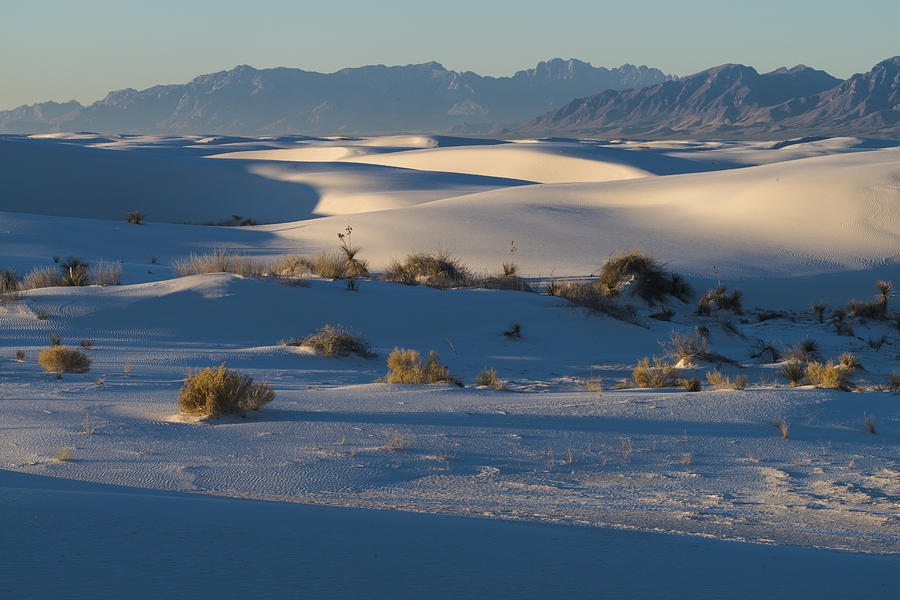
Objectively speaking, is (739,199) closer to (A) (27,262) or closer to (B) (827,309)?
(B) (827,309)

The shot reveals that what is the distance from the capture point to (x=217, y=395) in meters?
7.33

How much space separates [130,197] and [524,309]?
30813mm

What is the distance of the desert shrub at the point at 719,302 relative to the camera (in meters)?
16.0

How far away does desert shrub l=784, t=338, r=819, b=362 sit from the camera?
1157 cm

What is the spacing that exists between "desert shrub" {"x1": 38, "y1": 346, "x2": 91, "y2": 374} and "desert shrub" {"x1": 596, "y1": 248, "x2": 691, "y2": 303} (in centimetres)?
918

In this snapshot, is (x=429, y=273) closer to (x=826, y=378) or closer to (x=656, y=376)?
(x=656, y=376)

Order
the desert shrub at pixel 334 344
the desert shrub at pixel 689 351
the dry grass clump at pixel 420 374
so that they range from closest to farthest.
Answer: the dry grass clump at pixel 420 374 → the desert shrub at pixel 334 344 → the desert shrub at pixel 689 351

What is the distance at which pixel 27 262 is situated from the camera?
681 inches

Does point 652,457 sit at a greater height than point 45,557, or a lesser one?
lesser

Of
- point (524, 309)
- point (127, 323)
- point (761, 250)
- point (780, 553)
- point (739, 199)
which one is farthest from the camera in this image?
point (739, 199)

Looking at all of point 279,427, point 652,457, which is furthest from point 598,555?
point 279,427

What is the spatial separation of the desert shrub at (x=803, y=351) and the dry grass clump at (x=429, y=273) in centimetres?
549

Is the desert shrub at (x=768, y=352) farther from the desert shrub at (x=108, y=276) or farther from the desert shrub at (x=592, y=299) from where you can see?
the desert shrub at (x=108, y=276)

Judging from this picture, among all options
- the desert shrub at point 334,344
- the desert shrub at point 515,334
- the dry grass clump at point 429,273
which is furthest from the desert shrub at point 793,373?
the dry grass clump at point 429,273
